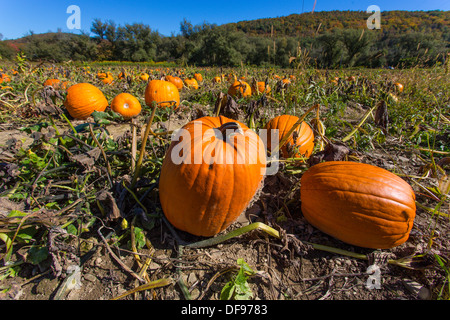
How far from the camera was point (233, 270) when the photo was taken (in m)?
1.40

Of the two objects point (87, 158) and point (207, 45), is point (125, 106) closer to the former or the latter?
point (87, 158)

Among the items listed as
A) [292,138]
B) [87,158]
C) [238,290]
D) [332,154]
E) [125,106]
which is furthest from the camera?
[125,106]

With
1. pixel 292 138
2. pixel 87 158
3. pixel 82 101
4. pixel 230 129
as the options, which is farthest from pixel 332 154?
pixel 82 101

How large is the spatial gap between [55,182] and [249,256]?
74.6 inches

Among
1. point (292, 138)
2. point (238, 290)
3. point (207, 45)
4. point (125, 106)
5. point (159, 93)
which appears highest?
point (207, 45)

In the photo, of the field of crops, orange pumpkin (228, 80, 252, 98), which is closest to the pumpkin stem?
the field of crops

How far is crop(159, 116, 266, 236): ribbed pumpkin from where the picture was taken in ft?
4.42

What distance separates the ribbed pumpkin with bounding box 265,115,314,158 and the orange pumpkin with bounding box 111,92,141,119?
9.03ft

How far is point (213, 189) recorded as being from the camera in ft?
4.45

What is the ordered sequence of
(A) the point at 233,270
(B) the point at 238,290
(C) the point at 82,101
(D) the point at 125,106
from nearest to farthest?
1. (B) the point at 238,290
2. (A) the point at 233,270
3. (C) the point at 82,101
4. (D) the point at 125,106

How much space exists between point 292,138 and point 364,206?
1.03 metres

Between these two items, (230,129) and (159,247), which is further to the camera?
(159,247)
